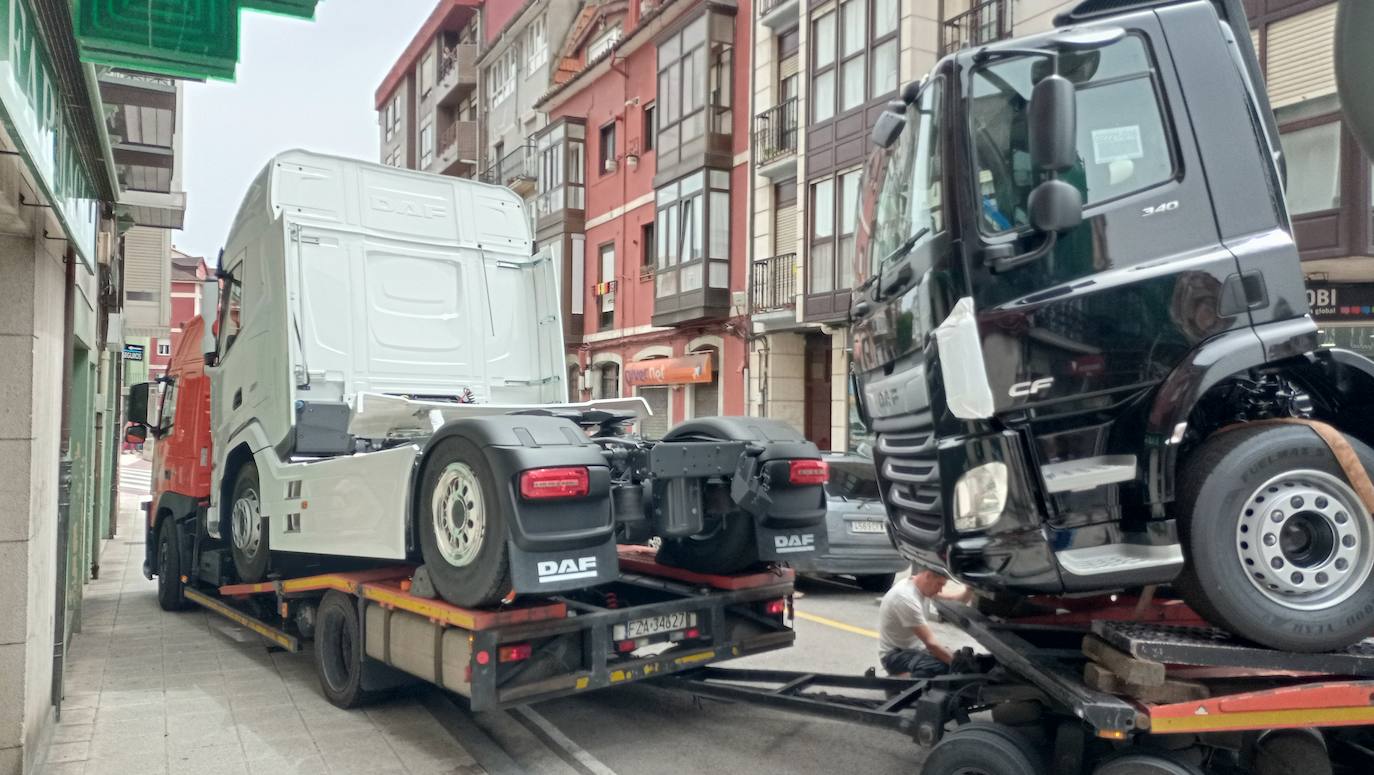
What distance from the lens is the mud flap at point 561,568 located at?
481 cm

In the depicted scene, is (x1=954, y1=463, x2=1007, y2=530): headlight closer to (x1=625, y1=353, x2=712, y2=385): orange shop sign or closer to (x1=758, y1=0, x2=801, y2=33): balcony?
(x1=758, y1=0, x2=801, y2=33): balcony

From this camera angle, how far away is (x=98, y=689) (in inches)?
271

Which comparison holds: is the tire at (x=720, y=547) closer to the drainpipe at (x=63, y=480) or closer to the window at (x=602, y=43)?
the drainpipe at (x=63, y=480)

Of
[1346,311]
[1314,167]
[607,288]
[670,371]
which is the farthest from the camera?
[607,288]

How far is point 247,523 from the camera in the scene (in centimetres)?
796

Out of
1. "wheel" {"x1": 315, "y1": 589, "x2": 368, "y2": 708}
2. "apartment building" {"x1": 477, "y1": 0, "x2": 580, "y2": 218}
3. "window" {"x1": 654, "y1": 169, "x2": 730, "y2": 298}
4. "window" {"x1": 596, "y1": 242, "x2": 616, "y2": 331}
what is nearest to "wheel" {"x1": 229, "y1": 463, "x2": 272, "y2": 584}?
"wheel" {"x1": 315, "y1": 589, "x2": 368, "y2": 708}

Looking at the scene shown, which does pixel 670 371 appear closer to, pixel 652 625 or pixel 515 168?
pixel 515 168

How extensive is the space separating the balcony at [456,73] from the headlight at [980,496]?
40.2 m

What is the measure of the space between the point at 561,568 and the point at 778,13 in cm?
1990

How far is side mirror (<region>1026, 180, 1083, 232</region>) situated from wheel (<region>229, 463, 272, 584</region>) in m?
5.75

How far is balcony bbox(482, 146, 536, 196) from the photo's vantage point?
114ft

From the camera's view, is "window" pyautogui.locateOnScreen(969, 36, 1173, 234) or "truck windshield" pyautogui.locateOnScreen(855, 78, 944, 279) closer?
"window" pyautogui.locateOnScreen(969, 36, 1173, 234)

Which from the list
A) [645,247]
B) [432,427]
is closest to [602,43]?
[645,247]

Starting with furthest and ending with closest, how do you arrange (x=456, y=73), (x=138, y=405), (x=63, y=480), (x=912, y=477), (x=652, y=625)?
(x=456, y=73) → (x=138, y=405) → (x=63, y=480) → (x=652, y=625) → (x=912, y=477)
